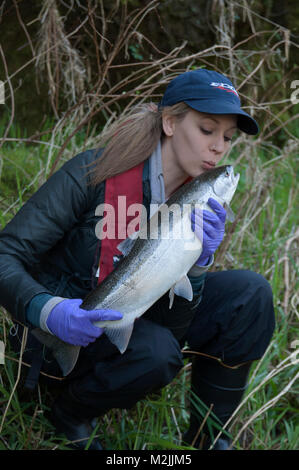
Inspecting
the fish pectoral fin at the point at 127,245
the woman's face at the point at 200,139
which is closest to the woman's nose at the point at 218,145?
the woman's face at the point at 200,139

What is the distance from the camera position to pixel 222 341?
2.15 m

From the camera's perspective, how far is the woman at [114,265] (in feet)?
6.12

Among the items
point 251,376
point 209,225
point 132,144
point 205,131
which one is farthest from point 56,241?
point 251,376

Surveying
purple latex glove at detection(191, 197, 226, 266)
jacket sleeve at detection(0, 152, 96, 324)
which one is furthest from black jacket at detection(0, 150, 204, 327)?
purple latex glove at detection(191, 197, 226, 266)

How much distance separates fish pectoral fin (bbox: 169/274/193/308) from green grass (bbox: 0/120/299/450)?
501 millimetres

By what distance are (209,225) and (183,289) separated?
0.25 metres

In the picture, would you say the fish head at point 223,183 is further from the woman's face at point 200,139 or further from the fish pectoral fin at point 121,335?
the fish pectoral fin at point 121,335

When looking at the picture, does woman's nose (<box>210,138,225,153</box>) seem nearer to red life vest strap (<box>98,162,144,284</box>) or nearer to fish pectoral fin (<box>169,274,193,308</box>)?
red life vest strap (<box>98,162,144,284</box>)

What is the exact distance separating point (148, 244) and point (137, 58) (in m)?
2.86

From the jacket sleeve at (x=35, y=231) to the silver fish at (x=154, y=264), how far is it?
155mm

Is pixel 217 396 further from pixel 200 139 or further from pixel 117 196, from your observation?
pixel 200 139
